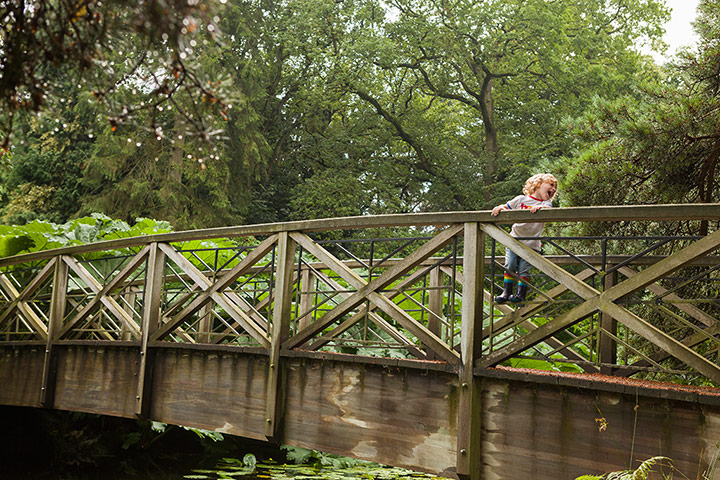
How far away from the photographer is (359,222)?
5246mm

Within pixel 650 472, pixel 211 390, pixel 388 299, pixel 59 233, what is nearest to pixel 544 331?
pixel 650 472

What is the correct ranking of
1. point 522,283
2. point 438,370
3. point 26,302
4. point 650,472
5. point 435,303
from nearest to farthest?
1. point 650,472
2. point 438,370
3. point 522,283
4. point 435,303
5. point 26,302

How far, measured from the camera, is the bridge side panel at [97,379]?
22.0 feet

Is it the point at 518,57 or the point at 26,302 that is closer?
the point at 26,302

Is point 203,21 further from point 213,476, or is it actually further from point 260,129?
point 260,129

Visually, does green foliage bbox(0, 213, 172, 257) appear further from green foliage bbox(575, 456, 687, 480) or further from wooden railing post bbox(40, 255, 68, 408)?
green foliage bbox(575, 456, 687, 480)

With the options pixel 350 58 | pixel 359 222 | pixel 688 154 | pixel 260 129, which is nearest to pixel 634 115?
pixel 688 154

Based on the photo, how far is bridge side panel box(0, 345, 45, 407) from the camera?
25.5 ft

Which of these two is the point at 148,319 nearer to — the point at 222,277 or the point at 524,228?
the point at 222,277

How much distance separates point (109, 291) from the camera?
710cm

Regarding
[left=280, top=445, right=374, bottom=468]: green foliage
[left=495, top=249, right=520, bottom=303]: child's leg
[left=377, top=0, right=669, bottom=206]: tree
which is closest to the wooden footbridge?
[left=495, top=249, right=520, bottom=303]: child's leg

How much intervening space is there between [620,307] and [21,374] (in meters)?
6.48

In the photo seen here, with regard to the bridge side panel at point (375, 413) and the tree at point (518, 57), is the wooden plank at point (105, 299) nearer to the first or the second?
the bridge side panel at point (375, 413)

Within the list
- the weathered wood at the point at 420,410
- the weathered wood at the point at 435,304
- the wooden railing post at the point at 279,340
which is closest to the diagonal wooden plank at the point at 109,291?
the weathered wood at the point at 420,410
